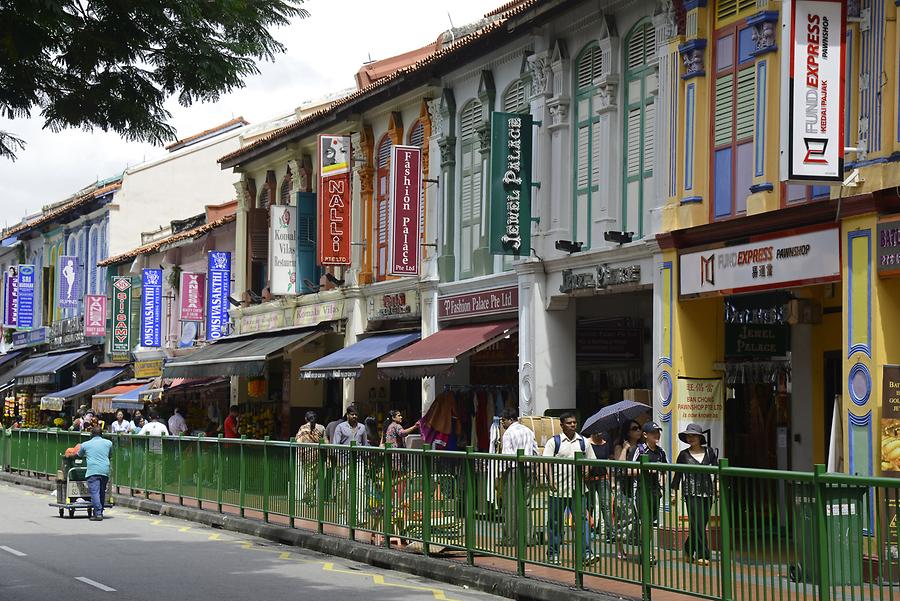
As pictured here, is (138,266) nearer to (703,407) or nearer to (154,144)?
(703,407)

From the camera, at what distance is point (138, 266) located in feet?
149

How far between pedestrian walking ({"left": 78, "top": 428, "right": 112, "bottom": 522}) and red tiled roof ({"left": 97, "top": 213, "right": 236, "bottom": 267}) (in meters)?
15.2

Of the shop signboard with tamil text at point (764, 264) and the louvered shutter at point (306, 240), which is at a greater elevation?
the louvered shutter at point (306, 240)

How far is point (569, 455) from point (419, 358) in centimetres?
835

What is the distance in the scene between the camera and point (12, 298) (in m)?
55.2

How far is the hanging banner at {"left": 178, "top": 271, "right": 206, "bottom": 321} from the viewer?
39.1 m

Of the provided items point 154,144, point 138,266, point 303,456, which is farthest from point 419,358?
point 138,266

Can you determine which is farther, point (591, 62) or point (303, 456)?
point (591, 62)

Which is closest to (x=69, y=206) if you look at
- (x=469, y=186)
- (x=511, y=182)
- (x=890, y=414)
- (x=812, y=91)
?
(x=469, y=186)

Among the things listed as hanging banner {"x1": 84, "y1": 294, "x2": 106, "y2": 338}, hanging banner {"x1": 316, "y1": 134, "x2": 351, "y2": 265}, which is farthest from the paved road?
hanging banner {"x1": 84, "y1": 294, "x2": 106, "y2": 338}

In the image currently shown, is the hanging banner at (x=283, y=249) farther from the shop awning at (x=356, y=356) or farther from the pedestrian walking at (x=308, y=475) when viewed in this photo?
the pedestrian walking at (x=308, y=475)

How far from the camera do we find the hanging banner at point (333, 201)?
29.6 meters

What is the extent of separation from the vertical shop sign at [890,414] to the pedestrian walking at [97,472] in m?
13.1

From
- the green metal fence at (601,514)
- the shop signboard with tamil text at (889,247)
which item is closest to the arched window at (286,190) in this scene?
the green metal fence at (601,514)
